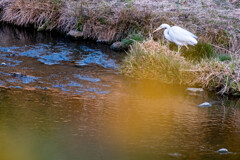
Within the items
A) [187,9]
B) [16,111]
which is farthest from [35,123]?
[187,9]

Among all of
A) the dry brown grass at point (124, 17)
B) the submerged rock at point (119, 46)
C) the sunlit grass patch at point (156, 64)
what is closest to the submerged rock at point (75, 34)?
the dry brown grass at point (124, 17)

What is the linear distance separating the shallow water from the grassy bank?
26 cm

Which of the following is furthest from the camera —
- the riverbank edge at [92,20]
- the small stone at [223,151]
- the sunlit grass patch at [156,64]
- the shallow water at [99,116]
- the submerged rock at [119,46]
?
the riverbank edge at [92,20]

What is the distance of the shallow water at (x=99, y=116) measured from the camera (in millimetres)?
4539

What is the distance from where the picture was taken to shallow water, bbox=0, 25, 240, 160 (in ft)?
14.9

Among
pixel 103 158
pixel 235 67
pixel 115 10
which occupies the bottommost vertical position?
pixel 103 158

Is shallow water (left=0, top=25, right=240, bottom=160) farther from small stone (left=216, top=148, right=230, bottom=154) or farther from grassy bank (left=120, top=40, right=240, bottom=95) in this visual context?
grassy bank (left=120, top=40, right=240, bottom=95)

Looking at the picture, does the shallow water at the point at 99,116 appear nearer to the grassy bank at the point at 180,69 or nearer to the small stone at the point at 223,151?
the small stone at the point at 223,151

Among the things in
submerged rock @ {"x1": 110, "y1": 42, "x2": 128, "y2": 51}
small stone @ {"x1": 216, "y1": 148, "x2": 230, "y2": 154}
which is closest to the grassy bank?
submerged rock @ {"x1": 110, "y1": 42, "x2": 128, "y2": 51}

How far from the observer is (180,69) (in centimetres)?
752

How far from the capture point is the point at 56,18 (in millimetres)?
11719

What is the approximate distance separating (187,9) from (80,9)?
3052 millimetres

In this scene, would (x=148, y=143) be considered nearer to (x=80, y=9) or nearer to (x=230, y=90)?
(x=230, y=90)

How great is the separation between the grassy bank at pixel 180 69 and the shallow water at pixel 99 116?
0.85 feet
